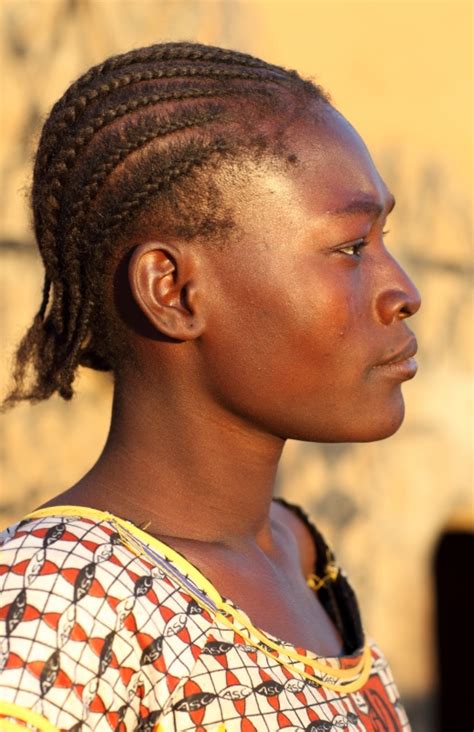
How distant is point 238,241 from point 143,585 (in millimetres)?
565

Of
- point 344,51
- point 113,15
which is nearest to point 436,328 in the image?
point 344,51

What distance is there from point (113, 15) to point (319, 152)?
2.15m

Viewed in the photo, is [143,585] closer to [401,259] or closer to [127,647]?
[127,647]

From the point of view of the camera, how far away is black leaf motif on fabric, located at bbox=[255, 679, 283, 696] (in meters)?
1.72

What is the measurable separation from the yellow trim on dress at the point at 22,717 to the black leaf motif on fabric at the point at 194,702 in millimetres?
198

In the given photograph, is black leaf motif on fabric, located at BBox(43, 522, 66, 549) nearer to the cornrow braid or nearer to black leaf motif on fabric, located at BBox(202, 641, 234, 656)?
black leaf motif on fabric, located at BBox(202, 641, 234, 656)

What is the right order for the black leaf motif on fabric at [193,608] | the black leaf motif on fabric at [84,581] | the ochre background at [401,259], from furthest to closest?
the ochre background at [401,259] < the black leaf motif on fabric at [193,608] < the black leaf motif on fabric at [84,581]

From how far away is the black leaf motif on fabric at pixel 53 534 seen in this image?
1666mm

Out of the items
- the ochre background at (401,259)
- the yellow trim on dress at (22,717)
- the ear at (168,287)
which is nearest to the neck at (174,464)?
the ear at (168,287)

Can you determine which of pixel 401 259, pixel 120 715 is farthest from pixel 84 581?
pixel 401 259

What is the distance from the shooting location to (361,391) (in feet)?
6.34

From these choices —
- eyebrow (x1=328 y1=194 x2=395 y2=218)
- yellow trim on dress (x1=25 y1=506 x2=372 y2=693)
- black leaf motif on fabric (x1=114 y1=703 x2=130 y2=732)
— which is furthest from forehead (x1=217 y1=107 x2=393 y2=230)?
black leaf motif on fabric (x1=114 y1=703 x2=130 y2=732)

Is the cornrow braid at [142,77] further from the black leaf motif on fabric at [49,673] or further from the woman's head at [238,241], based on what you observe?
the black leaf motif on fabric at [49,673]

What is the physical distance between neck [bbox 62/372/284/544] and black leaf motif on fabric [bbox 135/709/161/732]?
36cm
